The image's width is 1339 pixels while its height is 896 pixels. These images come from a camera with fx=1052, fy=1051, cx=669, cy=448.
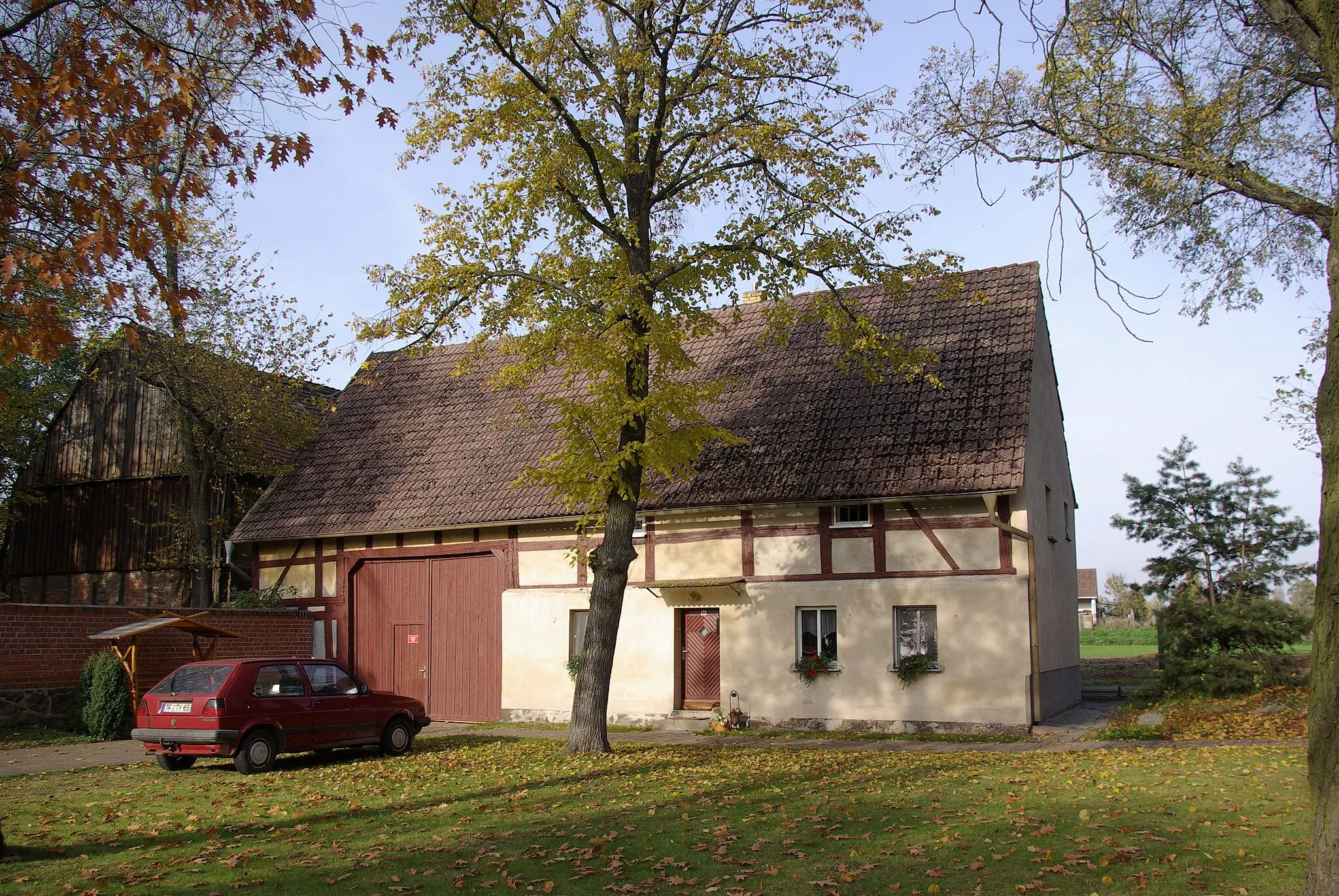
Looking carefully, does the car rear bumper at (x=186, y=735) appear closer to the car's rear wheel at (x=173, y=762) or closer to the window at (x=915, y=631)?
the car's rear wheel at (x=173, y=762)

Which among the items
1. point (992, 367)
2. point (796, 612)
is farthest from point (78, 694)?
point (992, 367)

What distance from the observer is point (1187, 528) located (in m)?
40.7

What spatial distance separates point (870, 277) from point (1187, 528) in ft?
104

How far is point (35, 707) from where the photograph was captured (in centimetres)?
1798

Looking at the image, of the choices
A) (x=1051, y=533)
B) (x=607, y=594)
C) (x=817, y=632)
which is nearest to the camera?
(x=607, y=594)

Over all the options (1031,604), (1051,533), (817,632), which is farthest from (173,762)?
(1051,533)

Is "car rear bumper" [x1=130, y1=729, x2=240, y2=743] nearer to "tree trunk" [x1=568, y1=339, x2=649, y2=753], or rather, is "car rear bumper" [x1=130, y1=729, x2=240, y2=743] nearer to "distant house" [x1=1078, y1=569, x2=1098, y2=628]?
"tree trunk" [x1=568, y1=339, x2=649, y2=753]

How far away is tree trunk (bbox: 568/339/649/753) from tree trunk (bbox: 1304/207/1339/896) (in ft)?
30.9

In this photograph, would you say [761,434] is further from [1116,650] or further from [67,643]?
[1116,650]

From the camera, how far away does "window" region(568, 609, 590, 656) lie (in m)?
21.1

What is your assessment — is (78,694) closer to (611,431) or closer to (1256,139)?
(611,431)

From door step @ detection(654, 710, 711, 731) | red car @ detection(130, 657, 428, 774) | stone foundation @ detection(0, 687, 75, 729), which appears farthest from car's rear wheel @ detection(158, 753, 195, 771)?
door step @ detection(654, 710, 711, 731)

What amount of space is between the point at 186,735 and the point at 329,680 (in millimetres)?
2054

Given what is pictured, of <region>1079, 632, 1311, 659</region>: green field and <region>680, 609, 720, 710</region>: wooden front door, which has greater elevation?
<region>680, 609, 720, 710</region>: wooden front door
